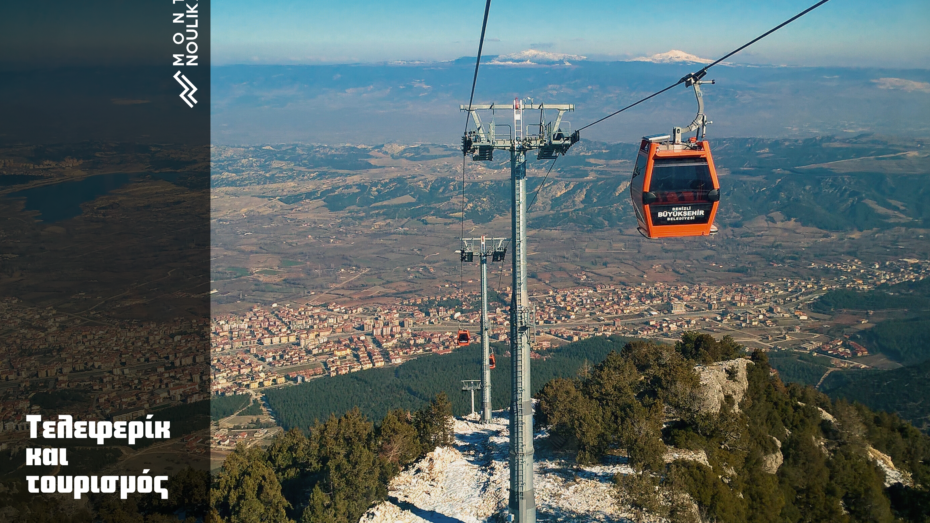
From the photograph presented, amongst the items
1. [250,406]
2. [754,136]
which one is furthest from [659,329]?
[754,136]

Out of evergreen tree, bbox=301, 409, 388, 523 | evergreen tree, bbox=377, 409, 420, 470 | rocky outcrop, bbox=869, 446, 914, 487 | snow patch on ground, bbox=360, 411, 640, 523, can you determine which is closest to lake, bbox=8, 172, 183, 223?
evergreen tree, bbox=301, 409, 388, 523

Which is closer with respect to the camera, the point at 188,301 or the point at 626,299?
the point at 188,301

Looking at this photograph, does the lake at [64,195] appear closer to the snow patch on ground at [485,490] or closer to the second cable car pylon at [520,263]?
the snow patch on ground at [485,490]

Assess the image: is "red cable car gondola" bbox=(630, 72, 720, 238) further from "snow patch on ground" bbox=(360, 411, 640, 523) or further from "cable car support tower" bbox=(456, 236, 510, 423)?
"cable car support tower" bbox=(456, 236, 510, 423)

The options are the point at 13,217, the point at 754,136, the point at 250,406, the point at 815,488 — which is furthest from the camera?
the point at 754,136

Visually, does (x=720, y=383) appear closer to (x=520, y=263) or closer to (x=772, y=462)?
(x=772, y=462)

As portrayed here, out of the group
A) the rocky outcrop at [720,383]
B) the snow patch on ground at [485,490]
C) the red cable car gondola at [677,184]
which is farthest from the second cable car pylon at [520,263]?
the rocky outcrop at [720,383]

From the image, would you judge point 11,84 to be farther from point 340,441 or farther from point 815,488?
point 815,488
